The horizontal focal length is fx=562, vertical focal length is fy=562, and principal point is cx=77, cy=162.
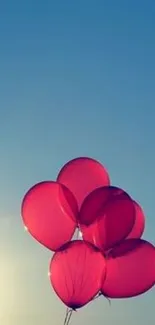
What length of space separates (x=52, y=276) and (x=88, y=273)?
1.81 ft

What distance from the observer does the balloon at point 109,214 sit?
837cm

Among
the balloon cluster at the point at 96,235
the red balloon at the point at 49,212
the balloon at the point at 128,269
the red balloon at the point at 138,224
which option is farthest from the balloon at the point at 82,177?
the balloon at the point at 128,269

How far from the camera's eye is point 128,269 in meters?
8.48

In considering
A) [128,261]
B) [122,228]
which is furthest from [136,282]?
[122,228]

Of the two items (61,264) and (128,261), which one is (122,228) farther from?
(61,264)

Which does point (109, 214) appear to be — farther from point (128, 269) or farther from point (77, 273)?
point (77, 273)

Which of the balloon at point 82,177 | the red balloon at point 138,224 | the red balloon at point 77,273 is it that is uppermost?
the balloon at point 82,177

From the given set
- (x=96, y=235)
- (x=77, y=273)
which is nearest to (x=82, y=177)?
(x=96, y=235)

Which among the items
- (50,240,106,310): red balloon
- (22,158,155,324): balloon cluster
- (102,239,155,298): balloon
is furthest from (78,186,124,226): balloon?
(102,239,155,298): balloon

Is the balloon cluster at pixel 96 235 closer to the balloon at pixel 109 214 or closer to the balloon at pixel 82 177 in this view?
the balloon at pixel 109 214

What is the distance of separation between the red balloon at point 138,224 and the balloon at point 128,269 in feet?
0.99

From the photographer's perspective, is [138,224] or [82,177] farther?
[138,224]

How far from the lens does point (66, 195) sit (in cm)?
850

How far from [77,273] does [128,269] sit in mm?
817
